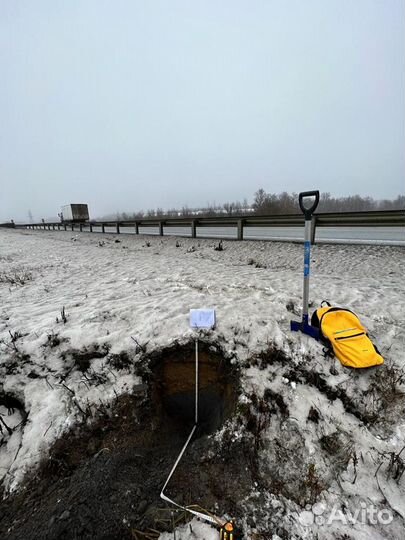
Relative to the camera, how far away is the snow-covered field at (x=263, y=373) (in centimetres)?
192

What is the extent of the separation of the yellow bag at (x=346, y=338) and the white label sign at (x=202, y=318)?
139 cm

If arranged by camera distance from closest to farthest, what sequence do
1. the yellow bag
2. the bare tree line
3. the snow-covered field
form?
the snow-covered field < the yellow bag < the bare tree line

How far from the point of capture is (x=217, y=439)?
2.34 meters

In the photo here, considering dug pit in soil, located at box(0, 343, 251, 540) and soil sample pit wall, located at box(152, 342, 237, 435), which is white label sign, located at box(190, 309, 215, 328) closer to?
soil sample pit wall, located at box(152, 342, 237, 435)

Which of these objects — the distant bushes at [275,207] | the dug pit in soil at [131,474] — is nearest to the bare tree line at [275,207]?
the distant bushes at [275,207]

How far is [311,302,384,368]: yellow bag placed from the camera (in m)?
2.71

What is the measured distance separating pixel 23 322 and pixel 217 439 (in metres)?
3.24

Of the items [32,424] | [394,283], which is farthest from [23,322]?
[394,283]

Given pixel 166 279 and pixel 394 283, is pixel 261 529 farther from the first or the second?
pixel 394 283

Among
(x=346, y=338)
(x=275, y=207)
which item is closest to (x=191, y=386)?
(x=346, y=338)

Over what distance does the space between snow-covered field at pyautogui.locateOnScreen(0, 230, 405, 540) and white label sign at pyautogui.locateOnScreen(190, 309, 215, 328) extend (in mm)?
128

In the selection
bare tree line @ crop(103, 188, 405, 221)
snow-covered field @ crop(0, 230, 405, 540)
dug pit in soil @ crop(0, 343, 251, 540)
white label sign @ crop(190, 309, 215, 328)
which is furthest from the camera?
bare tree line @ crop(103, 188, 405, 221)

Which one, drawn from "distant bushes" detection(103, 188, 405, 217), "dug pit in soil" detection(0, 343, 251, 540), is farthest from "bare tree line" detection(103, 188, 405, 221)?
"dug pit in soil" detection(0, 343, 251, 540)

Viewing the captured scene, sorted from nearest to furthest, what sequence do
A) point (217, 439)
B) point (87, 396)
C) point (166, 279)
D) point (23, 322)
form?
point (217, 439), point (87, 396), point (23, 322), point (166, 279)
